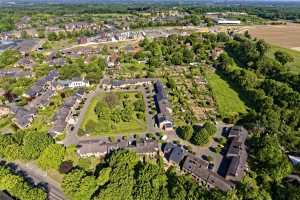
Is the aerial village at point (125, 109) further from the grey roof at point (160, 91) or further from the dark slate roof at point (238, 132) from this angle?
the grey roof at point (160, 91)

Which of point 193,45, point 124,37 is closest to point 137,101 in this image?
point 193,45

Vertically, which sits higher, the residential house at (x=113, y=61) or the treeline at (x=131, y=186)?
the residential house at (x=113, y=61)

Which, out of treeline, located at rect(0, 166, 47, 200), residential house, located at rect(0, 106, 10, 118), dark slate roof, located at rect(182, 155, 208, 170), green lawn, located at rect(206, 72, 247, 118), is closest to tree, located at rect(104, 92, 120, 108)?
residential house, located at rect(0, 106, 10, 118)

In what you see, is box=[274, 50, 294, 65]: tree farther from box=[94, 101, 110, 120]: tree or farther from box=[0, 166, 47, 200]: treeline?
box=[0, 166, 47, 200]: treeline

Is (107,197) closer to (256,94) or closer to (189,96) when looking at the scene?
(189,96)

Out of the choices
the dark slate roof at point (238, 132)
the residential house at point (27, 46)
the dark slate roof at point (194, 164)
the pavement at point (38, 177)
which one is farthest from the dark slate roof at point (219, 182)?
the residential house at point (27, 46)
